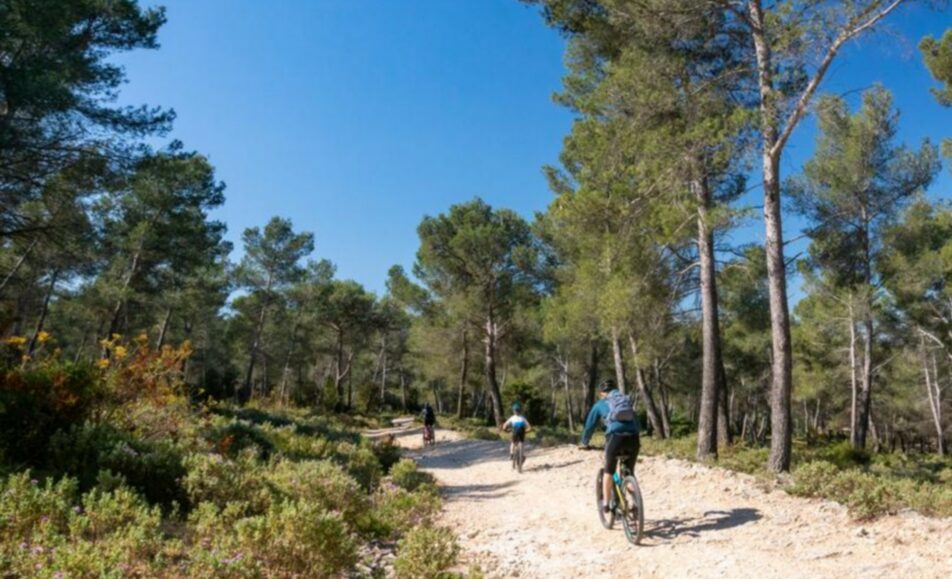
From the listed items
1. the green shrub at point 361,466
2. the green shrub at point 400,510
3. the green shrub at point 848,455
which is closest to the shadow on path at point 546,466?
the green shrub at point 361,466

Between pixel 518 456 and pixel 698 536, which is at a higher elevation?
pixel 518 456

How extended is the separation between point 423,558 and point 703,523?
381 centimetres

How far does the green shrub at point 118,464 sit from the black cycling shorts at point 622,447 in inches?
185

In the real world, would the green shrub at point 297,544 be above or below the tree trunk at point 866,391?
below

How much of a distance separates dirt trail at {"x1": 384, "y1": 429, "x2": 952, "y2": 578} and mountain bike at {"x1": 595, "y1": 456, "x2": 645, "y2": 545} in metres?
0.17

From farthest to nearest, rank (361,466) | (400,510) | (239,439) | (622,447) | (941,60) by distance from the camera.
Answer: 1. (941,60)
2. (361,466)
3. (239,439)
4. (400,510)
5. (622,447)

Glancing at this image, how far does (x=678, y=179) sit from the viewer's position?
10.5 m

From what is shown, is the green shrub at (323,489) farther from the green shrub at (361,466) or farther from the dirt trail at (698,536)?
the green shrub at (361,466)

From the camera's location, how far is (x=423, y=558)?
4934mm

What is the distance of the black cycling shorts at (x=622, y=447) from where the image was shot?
21.7 ft

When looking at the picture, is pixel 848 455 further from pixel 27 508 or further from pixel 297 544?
pixel 27 508

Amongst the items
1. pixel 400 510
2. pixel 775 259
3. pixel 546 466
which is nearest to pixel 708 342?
pixel 775 259

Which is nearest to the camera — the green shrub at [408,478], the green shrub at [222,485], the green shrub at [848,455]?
the green shrub at [222,485]

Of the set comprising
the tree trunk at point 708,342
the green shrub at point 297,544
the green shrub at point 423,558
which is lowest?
the green shrub at point 423,558
